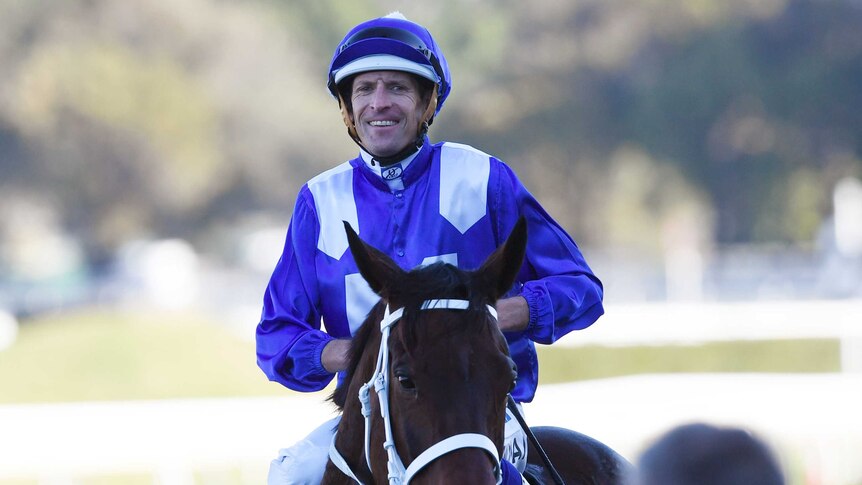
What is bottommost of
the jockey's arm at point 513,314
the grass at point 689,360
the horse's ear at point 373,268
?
the grass at point 689,360

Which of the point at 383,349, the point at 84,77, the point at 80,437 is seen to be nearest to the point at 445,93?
the point at 383,349

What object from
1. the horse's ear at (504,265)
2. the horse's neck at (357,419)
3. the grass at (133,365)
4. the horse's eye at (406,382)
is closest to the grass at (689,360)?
the grass at (133,365)

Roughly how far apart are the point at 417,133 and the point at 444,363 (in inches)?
40.0

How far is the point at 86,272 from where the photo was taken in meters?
37.0

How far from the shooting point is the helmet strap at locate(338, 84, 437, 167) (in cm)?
329

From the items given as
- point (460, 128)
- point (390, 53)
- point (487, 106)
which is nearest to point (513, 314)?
point (390, 53)

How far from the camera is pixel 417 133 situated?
334cm

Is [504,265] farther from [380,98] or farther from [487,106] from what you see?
[487,106]

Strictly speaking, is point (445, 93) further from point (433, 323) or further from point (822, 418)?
point (822, 418)

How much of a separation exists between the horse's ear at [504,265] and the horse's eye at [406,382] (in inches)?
10.9

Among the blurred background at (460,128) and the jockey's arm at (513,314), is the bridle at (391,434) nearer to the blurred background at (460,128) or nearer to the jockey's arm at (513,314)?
the jockey's arm at (513,314)

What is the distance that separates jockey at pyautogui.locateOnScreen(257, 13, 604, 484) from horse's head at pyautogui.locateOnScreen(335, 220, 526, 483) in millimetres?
A: 517

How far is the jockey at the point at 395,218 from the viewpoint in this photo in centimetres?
320

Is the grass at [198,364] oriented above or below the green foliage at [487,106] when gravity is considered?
below
